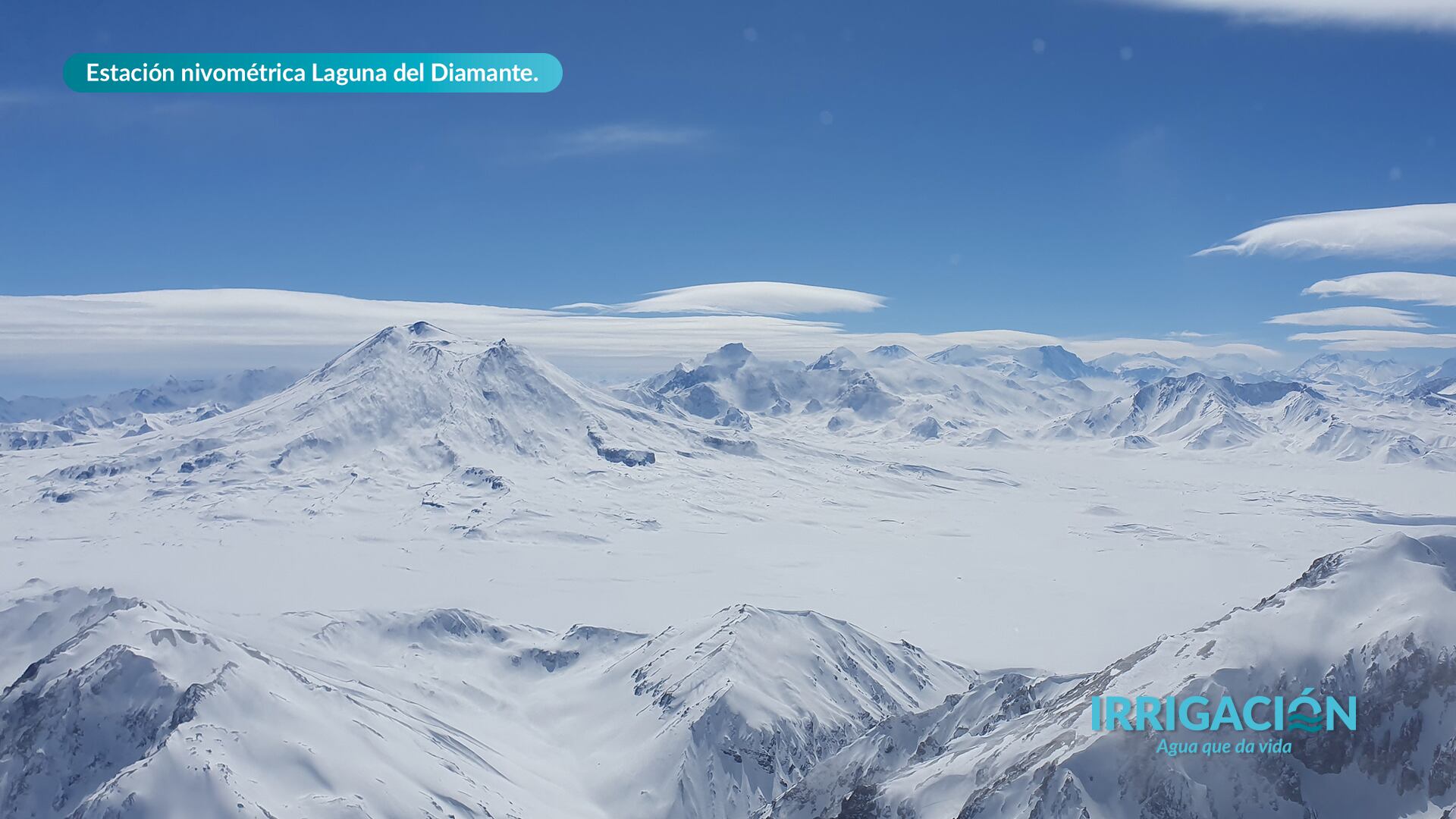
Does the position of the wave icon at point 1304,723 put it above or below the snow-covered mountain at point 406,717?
above

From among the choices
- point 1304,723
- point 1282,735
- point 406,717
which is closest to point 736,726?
point 406,717

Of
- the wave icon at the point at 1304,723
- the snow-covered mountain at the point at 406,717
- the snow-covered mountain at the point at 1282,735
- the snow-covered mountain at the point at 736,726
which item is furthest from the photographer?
the snow-covered mountain at the point at 406,717

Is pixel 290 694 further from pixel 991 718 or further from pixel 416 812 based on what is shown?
pixel 991 718

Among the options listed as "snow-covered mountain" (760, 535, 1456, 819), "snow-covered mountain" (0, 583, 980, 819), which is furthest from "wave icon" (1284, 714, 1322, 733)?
"snow-covered mountain" (0, 583, 980, 819)

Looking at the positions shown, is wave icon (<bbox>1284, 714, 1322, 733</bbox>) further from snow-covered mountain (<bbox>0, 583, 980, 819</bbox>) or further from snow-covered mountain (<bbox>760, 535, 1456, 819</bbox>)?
snow-covered mountain (<bbox>0, 583, 980, 819</bbox>)

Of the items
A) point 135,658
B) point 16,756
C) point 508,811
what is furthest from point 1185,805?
point 16,756

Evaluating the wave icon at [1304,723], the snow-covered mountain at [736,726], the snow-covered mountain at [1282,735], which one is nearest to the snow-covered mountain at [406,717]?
the snow-covered mountain at [736,726]

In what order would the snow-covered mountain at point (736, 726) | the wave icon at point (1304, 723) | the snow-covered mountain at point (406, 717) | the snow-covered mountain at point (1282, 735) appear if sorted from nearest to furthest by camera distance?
the snow-covered mountain at point (1282, 735), the snow-covered mountain at point (736, 726), the wave icon at point (1304, 723), the snow-covered mountain at point (406, 717)

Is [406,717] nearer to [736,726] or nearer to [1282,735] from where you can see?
[736,726]

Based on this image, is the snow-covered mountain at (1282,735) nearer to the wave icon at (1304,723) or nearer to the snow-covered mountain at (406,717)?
the wave icon at (1304,723)

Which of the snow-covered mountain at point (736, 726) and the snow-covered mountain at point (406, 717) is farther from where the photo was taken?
the snow-covered mountain at point (406, 717)
